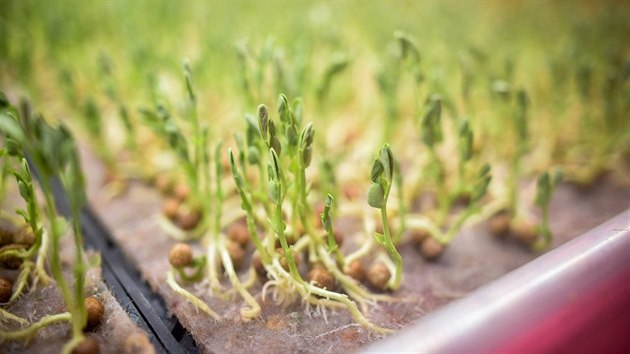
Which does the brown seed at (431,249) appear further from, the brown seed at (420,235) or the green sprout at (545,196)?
the green sprout at (545,196)

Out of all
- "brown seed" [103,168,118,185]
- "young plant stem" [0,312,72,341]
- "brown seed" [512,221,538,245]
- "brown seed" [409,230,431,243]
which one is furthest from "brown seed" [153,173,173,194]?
"brown seed" [512,221,538,245]

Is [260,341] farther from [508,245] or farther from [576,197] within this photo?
[576,197]

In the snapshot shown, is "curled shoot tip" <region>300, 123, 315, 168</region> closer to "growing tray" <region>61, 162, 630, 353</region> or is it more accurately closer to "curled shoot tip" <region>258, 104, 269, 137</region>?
"curled shoot tip" <region>258, 104, 269, 137</region>

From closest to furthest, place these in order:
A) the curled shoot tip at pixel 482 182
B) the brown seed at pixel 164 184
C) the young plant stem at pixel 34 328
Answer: the young plant stem at pixel 34 328, the curled shoot tip at pixel 482 182, the brown seed at pixel 164 184

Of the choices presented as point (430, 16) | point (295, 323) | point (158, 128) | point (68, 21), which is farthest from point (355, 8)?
point (295, 323)

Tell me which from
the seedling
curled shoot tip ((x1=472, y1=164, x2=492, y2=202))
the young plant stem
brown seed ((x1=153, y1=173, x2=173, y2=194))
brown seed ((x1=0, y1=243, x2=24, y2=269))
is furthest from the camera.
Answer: brown seed ((x1=153, y1=173, x2=173, y2=194))

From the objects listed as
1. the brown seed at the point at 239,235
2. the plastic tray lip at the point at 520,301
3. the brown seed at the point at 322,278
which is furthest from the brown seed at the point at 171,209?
the plastic tray lip at the point at 520,301

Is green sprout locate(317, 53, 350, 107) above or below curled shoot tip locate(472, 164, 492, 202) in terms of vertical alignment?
above
